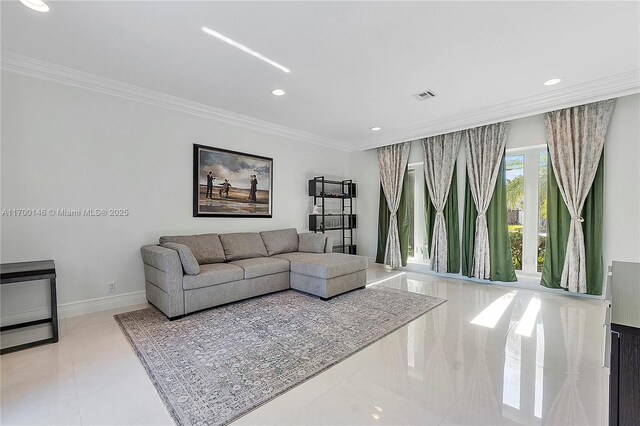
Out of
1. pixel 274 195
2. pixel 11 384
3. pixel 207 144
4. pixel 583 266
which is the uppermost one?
pixel 207 144

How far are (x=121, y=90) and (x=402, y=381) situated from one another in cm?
415

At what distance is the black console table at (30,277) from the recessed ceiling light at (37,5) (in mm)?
2089

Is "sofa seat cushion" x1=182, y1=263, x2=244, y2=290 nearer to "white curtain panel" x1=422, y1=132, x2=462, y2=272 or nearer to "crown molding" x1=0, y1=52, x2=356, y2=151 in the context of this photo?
"crown molding" x1=0, y1=52, x2=356, y2=151

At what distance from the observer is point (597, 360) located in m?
2.17

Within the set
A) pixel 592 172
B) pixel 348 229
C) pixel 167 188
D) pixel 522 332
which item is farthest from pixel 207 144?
pixel 592 172

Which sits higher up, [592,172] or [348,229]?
[592,172]

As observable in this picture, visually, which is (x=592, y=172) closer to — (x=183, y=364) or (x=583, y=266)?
(x=583, y=266)

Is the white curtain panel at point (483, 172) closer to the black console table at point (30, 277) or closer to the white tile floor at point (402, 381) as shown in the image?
the white tile floor at point (402, 381)

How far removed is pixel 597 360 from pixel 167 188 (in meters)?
4.67

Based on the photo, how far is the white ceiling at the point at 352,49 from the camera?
7.02 ft

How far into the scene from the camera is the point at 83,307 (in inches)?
125

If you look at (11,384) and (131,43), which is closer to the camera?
(11,384)

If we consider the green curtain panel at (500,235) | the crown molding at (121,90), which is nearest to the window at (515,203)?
the green curtain panel at (500,235)

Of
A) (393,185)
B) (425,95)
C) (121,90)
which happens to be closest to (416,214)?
(393,185)
